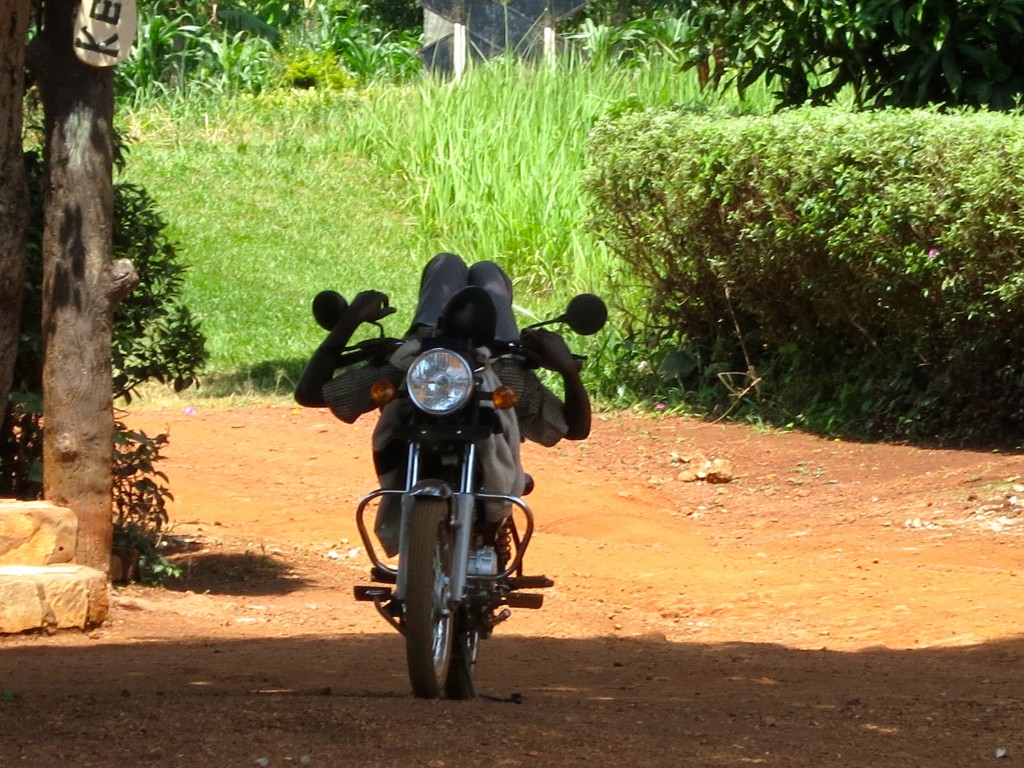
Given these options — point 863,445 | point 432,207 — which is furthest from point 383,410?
point 432,207

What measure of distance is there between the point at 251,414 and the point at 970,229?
5.30 metres

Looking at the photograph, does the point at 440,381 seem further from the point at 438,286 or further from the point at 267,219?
the point at 267,219

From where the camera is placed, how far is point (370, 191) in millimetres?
18781

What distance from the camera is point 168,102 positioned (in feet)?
69.1

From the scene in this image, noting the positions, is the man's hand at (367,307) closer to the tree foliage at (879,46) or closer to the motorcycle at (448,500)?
the motorcycle at (448,500)

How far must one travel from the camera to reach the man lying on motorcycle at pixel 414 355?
14.5 feet

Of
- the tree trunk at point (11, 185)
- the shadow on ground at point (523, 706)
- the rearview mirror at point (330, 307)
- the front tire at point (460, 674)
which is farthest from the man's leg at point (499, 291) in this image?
the tree trunk at point (11, 185)

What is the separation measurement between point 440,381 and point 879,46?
8.41m

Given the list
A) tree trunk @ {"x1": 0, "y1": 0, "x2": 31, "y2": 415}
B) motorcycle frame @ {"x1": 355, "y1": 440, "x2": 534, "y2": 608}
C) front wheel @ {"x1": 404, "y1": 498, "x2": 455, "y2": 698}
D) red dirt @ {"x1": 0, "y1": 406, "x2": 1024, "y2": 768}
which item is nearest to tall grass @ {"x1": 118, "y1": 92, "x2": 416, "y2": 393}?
red dirt @ {"x1": 0, "y1": 406, "x2": 1024, "y2": 768}

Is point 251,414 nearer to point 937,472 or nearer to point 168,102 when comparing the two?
point 937,472

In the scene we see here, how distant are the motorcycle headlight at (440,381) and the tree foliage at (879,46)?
7.45m

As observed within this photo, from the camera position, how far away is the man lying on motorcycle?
4.43 m

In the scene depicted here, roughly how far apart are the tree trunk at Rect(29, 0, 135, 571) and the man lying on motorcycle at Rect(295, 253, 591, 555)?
176cm

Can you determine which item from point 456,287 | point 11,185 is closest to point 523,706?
point 456,287
